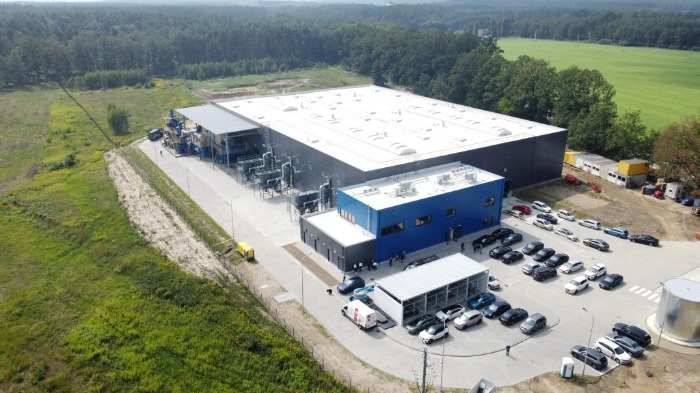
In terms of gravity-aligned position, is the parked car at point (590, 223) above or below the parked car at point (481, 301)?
above

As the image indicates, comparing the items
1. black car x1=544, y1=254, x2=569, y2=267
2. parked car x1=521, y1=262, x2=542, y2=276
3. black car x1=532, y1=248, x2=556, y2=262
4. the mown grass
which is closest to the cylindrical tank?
black car x1=544, y1=254, x2=569, y2=267

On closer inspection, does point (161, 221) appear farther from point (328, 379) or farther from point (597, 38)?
point (597, 38)

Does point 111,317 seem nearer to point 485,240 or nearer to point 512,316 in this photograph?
point 512,316

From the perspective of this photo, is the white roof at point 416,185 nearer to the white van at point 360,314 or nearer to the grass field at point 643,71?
the white van at point 360,314

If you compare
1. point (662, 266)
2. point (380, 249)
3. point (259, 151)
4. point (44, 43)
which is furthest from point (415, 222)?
point (44, 43)

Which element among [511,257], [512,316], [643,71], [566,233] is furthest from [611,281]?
[643,71]

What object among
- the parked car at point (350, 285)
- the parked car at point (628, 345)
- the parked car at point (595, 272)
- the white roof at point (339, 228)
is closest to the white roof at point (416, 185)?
the white roof at point (339, 228)
